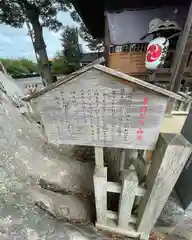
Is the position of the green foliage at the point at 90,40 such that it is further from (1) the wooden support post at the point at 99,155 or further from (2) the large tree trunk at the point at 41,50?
(1) the wooden support post at the point at 99,155

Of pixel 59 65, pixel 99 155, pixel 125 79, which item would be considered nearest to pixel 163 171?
pixel 99 155

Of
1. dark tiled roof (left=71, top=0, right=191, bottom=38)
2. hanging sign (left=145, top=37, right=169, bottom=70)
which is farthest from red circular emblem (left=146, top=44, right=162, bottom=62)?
dark tiled roof (left=71, top=0, right=191, bottom=38)

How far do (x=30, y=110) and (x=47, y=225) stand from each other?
251cm

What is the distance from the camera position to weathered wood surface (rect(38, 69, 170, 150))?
0.89m

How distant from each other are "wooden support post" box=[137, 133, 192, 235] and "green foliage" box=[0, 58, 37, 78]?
31.4 ft

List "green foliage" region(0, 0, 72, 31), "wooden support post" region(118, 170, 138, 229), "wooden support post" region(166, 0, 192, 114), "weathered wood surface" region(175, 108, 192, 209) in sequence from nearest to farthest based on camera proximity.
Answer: "wooden support post" region(118, 170, 138, 229), "weathered wood surface" region(175, 108, 192, 209), "wooden support post" region(166, 0, 192, 114), "green foliage" region(0, 0, 72, 31)

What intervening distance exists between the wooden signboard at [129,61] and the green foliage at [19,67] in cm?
714

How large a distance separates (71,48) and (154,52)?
5882 mm

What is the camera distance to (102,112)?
0.99 metres

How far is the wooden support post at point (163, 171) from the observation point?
→ 1053 millimetres

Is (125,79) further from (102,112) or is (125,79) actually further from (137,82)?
(102,112)

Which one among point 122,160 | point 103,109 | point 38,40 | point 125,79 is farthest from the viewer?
point 38,40

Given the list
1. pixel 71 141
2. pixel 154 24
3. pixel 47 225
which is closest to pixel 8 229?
pixel 47 225

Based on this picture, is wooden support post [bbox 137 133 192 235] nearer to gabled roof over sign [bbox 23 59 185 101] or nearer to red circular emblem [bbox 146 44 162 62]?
gabled roof over sign [bbox 23 59 185 101]
